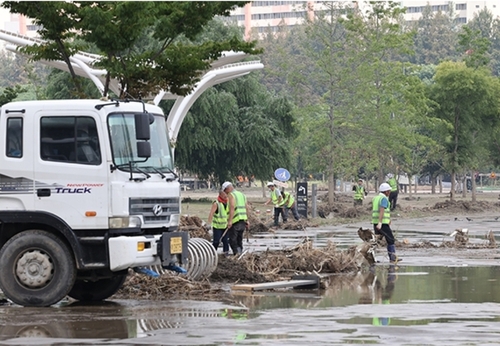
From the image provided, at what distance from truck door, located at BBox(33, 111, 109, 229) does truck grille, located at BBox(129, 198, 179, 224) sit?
16.7 inches

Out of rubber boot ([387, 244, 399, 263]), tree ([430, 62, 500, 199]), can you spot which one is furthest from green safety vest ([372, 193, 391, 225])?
tree ([430, 62, 500, 199])

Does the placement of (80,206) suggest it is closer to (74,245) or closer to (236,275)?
(74,245)

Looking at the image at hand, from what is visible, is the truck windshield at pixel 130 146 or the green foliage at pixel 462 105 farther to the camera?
the green foliage at pixel 462 105

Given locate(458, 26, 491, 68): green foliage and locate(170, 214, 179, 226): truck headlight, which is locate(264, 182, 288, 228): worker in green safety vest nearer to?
locate(170, 214, 179, 226): truck headlight

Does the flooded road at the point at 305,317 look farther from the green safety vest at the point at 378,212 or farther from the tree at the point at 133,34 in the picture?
the tree at the point at 133,34

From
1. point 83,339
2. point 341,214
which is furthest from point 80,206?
point 341,214

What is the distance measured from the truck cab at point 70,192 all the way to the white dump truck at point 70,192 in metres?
0.01

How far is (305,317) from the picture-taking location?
1416cm

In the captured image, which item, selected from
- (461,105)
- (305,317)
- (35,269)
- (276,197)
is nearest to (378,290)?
(305,317)

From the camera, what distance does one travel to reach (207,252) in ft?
61.0

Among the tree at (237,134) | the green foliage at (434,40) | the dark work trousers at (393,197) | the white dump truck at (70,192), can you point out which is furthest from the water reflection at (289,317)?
the green foliage at (434,40)

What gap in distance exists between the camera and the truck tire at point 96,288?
16.7 m

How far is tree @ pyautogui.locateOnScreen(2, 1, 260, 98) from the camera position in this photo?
72.5ft

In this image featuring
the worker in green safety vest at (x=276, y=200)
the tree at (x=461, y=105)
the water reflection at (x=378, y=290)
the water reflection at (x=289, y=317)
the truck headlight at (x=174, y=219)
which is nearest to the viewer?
the water reflection at (x=289, y=317)
